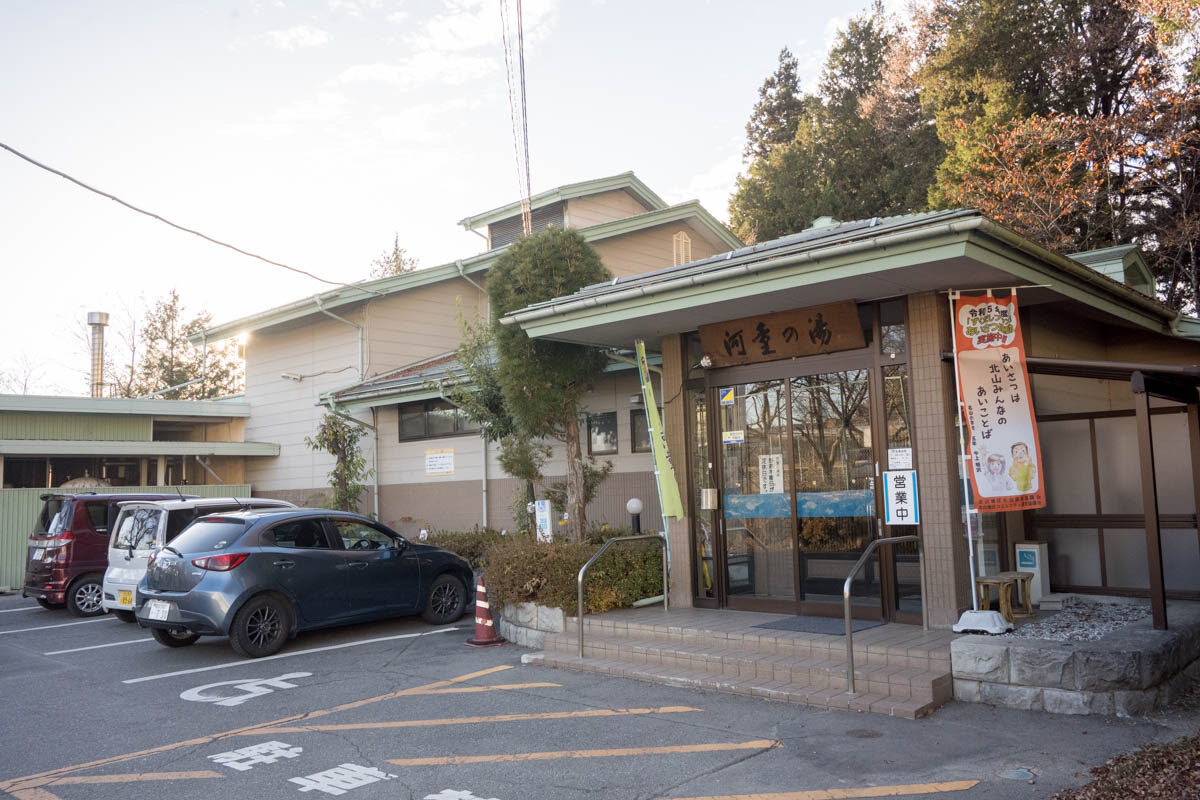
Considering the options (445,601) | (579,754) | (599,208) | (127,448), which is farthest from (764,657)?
(127,448)

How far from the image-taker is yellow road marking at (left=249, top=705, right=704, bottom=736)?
22.2 ft

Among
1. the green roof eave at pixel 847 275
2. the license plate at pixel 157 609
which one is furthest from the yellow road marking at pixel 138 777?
the green roof eave at pixel 847 275

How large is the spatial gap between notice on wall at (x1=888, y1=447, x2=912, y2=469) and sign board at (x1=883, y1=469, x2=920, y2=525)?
0.07 meters

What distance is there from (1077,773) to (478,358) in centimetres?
→ 1004

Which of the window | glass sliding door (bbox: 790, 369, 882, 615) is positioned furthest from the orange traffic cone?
the window

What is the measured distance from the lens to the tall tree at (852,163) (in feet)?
85.8

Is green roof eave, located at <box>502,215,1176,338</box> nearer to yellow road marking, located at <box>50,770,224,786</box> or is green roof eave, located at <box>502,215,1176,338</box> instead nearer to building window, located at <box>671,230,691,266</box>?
yellow road marking, located at <box>50,770,224,786</box>

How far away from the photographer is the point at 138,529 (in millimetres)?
11328

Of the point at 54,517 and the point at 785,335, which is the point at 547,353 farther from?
the point at 54,517

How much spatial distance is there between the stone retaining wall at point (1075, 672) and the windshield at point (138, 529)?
9486mm

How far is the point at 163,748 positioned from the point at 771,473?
6.20 metres

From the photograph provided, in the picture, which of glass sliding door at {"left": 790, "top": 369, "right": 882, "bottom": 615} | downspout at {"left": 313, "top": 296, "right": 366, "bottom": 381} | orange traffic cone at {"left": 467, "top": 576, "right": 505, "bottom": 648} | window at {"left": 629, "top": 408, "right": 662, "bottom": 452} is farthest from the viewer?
downspout at {"left": 313, "top": 296, "right": 366, "bottom": 381}

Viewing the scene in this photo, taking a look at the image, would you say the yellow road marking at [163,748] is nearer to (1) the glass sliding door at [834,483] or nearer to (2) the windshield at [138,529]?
(1) the glass sliding door at [834,483]

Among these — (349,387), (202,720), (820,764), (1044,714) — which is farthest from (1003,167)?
(202,720)
